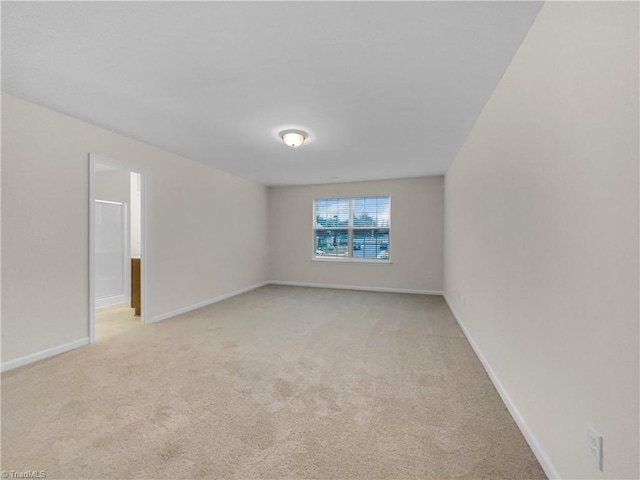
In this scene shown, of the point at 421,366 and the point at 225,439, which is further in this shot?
the point at 421,366

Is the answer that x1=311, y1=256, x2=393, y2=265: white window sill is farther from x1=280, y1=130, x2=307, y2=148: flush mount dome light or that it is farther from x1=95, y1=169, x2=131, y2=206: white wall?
x1=95, y1=169, x2=131, y2=206: white wall

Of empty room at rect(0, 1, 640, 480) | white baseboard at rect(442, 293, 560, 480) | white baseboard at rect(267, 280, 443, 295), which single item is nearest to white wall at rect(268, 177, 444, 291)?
white baseboard at rect(267, 280, 443, 295)

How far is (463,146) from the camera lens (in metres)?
3.62

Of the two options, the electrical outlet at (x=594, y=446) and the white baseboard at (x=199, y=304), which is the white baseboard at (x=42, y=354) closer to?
the white baseboard at (x=199, y=304)

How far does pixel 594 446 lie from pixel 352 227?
5.49 metres

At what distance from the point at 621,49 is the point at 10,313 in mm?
4198

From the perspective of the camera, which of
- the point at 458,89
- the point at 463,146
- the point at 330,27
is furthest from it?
the point at 463,146

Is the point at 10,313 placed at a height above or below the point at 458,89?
below

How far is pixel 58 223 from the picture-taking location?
283cm

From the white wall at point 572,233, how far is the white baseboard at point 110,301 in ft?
18.8

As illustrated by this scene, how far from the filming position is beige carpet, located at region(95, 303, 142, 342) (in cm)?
350

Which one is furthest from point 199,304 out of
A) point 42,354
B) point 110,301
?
point 42,354

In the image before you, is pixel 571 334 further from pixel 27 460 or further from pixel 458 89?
pixel 27 460

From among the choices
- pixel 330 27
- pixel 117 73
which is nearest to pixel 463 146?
pixel 330 27
